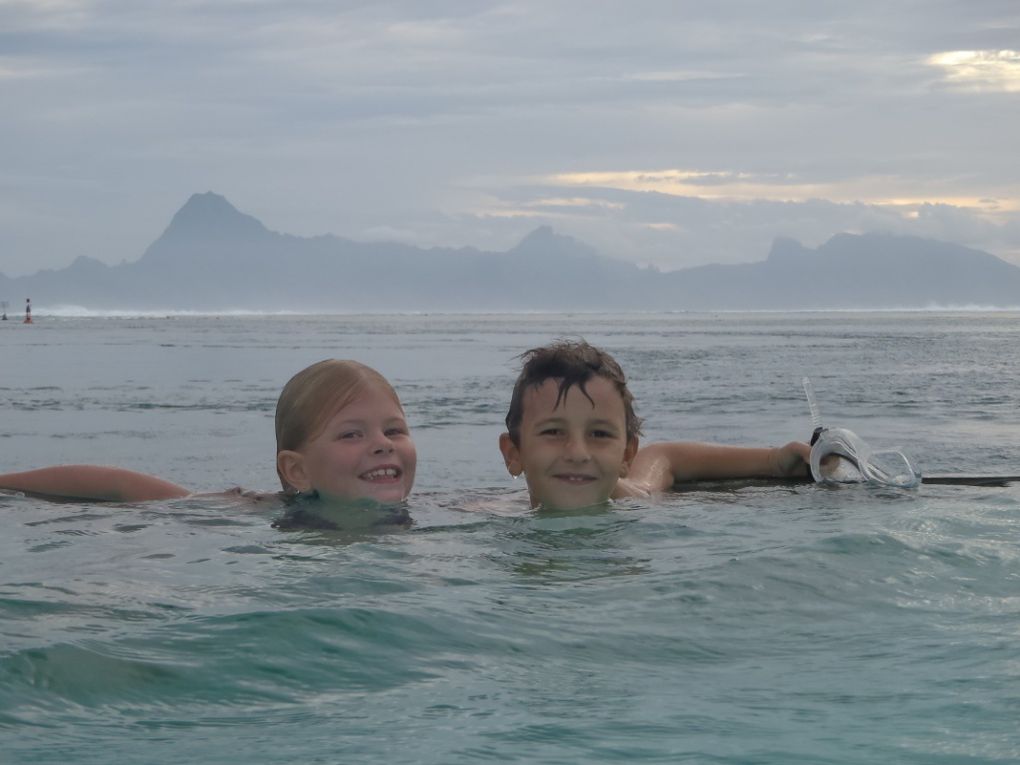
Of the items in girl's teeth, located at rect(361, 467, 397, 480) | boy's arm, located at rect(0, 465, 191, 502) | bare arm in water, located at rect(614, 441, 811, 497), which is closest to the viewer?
girl's teeth, located at rect(361, 467, 397, 480)

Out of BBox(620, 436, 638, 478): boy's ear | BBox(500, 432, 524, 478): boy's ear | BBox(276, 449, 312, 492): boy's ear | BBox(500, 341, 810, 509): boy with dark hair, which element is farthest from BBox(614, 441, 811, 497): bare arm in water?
BBox(276, 449, 312, 492): boy's ear

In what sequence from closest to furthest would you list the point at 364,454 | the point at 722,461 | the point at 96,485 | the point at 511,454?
the point at 364,454 → the point at 511,454 → the point at 96,485 → the point at 722,461

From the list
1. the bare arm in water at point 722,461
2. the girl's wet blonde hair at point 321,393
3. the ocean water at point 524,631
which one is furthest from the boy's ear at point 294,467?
the bare arm in water at point 722,461

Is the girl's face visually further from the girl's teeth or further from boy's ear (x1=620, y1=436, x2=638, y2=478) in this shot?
boy's ear (x1=620, y1=436, x2=638, y2=478)

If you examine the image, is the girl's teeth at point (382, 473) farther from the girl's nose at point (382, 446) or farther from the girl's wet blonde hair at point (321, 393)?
the girl's wet blonde hair at point (321, 393)

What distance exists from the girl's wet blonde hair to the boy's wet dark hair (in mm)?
585

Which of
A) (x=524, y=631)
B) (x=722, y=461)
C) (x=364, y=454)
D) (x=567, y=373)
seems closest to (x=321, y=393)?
(x=364, y=454)

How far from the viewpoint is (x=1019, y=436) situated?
11.2 metres

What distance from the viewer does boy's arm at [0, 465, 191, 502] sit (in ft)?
21.3

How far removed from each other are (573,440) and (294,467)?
1246 mm

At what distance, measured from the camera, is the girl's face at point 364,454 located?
5.33 metres

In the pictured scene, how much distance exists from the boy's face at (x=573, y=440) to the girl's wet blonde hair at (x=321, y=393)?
2.07 ft

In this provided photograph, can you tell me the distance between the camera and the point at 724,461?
7418 mm

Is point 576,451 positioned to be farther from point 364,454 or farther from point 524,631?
point 524,631
